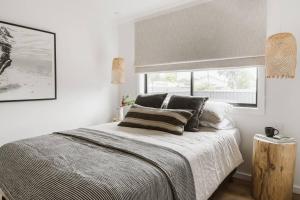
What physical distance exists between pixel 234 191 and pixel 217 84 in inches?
55.0

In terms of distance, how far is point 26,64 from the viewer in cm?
261

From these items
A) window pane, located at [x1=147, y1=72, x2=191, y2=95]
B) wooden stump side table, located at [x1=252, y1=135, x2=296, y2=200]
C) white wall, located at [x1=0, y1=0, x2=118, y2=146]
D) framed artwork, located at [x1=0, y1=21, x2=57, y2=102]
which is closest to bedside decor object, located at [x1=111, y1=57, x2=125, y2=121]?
white wall, located at [x1=0, y1=0, x2=118, y2=146]

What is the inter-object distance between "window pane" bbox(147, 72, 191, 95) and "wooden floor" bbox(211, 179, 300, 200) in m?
1.39

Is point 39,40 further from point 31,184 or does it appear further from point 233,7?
point 233,7

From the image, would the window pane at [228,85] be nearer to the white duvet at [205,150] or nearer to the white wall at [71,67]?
the white duvet at [205,150]

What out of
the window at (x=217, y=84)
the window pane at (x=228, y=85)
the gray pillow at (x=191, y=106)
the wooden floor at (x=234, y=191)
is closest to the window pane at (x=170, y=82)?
the window at (x=217, y=84)

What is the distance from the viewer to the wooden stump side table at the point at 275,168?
195cm

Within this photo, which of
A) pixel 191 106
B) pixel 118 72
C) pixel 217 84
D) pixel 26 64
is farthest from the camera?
pixel 118 72

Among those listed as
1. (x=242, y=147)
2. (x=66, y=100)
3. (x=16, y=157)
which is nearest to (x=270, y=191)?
(x=242, y=147)

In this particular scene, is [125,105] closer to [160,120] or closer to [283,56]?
[160,120]

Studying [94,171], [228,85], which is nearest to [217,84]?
[228,85]

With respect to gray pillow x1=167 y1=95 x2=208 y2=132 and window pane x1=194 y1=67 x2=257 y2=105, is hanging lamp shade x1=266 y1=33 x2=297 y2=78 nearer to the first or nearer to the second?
window pane x1=194 y1=67 x2=257 y2=105

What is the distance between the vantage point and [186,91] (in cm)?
328

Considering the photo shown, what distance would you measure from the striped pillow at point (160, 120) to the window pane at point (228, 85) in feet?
2.79
